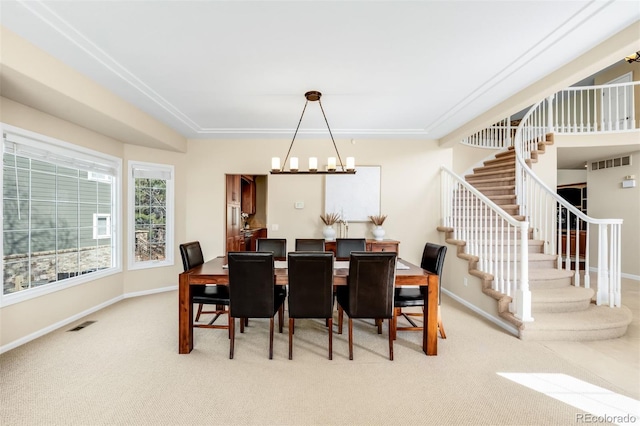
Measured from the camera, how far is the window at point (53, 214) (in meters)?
2.86

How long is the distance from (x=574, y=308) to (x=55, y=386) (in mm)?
5074

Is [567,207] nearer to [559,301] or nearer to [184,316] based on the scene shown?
[559,301]

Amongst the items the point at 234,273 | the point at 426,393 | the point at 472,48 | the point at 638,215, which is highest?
the point at 472,48

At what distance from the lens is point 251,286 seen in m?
2.60

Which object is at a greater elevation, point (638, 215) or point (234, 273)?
point (638, 215)

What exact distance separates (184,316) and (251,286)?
0.74m

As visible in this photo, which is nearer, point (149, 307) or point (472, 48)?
point (472, 48)

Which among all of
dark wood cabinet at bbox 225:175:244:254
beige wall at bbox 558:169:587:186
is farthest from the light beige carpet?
beige wall at bbox 558:169:587:186

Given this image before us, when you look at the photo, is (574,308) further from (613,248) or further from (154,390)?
(154,390)

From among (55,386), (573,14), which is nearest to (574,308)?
(573,14)

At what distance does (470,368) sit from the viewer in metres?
2.48

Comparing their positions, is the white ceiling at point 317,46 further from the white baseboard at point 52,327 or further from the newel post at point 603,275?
the white baseboard at point 52,327

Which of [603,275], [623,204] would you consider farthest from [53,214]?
[623,204]

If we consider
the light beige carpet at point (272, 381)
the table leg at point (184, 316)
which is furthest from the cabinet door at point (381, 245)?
the table leg at point (184, 316)
